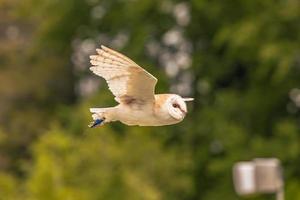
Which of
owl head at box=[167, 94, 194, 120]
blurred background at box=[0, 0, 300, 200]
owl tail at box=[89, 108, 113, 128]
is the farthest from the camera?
blurred background at box=[0, 0, 300, 200]

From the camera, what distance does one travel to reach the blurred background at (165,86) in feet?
59.1

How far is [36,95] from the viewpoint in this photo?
75.8ft

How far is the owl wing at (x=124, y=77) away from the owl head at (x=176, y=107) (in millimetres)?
79

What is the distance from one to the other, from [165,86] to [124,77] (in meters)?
15.9

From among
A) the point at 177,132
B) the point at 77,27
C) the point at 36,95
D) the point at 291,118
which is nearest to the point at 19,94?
the point at 36,95

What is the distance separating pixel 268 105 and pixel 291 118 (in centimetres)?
55

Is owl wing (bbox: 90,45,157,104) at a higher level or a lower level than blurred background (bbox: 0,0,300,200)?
lower

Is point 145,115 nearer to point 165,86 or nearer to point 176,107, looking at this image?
point 176,107

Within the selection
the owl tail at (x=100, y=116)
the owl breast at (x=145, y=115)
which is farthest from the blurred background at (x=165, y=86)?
the owl breast at (x=145, y=115)

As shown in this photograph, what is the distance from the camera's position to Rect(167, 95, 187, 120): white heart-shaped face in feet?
10.2

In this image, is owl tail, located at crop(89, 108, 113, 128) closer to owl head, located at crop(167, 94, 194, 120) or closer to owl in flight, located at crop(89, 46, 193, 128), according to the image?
owl in flight, located at crop(89, 46, 193, 128)

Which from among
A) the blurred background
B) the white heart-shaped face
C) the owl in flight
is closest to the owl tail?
the owl in flight

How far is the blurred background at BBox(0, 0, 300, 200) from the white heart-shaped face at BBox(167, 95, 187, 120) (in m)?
13.0

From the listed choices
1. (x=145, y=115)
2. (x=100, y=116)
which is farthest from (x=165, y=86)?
(x=145, y=115)
